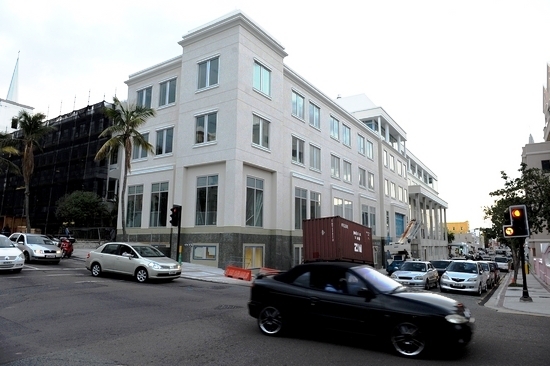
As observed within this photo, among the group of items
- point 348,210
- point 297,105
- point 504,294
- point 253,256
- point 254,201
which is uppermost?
point 297,105

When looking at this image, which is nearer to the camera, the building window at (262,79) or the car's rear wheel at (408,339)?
the car's rear wheel at (408,339)

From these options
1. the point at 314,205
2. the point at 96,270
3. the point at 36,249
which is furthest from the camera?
the point at 314,205

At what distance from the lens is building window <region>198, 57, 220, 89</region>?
85.4ft

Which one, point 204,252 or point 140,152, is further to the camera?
point 140,152

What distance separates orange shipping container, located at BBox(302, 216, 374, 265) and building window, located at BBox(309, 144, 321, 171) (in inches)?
464

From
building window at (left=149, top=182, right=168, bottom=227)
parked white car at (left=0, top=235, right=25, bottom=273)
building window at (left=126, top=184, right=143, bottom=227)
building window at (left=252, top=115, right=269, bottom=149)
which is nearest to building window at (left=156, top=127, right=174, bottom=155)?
building window at (left=149, top=182, right=168, bottom=227)

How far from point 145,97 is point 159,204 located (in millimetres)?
8845

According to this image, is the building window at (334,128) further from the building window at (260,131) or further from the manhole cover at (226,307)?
the manhole cover at (226,307)

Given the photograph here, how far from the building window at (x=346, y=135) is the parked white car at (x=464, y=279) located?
20246mm

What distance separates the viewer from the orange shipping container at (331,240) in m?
19.3

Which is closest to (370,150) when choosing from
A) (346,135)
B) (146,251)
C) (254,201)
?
(346,135)

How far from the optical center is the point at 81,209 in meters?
37.7

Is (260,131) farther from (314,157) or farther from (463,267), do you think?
(463,267)

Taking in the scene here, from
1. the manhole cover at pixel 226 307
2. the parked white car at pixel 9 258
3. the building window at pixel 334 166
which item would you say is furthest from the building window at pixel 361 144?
the manhole cover at pixel 226 307
